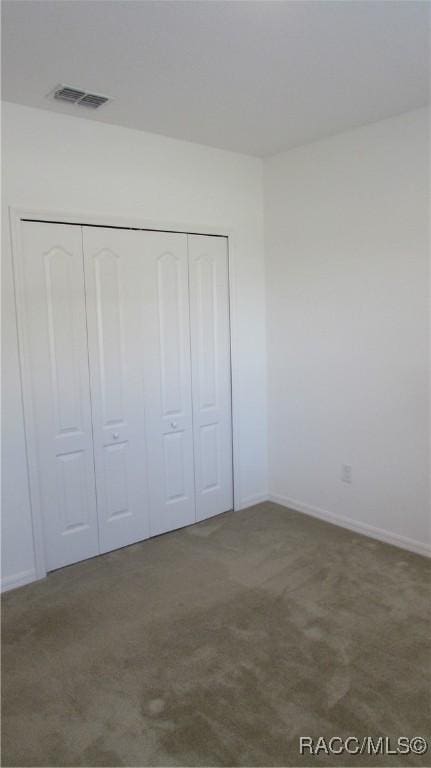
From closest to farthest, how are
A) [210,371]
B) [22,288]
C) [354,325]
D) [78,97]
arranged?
[78,97]
[22,288]
[354,325]
[210,371]

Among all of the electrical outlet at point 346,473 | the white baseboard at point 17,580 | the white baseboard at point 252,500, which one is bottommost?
the white baseboard at point 17,580

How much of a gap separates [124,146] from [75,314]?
1.09m

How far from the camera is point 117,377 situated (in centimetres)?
337

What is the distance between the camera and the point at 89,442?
3.27 m

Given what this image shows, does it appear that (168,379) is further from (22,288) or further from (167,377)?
(22,288)

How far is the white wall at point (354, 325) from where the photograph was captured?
3.20 metres

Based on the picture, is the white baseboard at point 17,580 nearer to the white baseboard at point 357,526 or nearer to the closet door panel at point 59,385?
the closet door panel at point 59,385

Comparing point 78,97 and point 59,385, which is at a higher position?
point 78,97

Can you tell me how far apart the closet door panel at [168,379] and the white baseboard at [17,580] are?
2.82 feet

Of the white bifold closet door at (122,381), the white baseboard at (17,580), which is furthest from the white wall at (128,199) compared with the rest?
the white bifold closet door at (122,381)

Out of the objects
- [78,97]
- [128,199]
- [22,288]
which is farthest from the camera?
[128,199]

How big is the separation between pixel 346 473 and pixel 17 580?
2213 mm

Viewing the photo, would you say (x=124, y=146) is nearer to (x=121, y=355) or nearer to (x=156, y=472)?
(x=121, y=355)

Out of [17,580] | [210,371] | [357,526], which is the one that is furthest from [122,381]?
[357,526]
